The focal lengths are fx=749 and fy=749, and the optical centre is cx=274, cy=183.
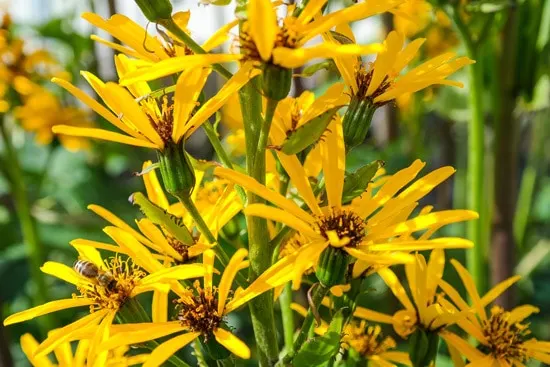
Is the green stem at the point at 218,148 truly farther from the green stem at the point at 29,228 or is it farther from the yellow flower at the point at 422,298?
the green stem at the point at 29,228

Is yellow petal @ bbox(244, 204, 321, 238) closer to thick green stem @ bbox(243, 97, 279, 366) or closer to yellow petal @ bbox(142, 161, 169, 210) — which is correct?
thick green stem @ bbox(243, 97, 279, 366)

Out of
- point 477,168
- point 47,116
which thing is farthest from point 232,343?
point 47,116

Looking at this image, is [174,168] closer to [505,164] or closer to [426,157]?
[505,164]

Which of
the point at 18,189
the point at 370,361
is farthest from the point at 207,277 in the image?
the point at 18,189

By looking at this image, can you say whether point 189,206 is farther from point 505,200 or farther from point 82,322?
point 505,200

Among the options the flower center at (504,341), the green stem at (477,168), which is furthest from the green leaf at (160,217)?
the green stem at (477,168)

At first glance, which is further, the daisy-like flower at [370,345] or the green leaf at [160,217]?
the daisy-like flower at [370,345]
